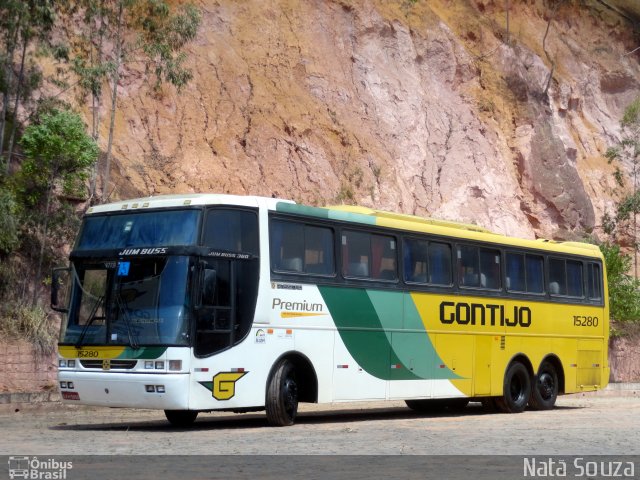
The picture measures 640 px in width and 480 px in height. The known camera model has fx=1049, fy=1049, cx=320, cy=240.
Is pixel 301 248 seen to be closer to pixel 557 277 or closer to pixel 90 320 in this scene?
pixel 90 320

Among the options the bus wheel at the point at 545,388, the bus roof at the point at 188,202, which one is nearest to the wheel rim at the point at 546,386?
the bus wheel at the point at 545,388

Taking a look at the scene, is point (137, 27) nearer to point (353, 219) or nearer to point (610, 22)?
point (353, 219)

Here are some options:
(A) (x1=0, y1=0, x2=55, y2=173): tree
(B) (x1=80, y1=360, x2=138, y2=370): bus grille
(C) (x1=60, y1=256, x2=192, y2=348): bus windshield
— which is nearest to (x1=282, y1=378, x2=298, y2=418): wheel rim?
(C) (x1=60, y1=256, x2=192, y2=348): bus windshield

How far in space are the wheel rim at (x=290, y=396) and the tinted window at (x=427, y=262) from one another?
3.42 meters

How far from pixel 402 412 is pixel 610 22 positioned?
3670cm

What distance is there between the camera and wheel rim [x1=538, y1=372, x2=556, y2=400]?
21.9 m

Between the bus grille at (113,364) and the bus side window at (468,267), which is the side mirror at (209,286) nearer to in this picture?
the bus grille at (113,364)

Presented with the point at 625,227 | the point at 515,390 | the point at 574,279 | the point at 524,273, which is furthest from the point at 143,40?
the point at 625,227

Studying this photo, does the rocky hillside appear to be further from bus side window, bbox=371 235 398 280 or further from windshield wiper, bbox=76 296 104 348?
windshield wiper, bbox=76 296 104 348

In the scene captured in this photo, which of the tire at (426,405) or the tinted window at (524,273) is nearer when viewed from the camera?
the tinted window at (524,273)

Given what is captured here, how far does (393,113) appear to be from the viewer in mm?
40469

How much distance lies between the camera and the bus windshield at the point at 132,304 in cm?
1464

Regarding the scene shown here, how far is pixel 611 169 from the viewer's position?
156 ft

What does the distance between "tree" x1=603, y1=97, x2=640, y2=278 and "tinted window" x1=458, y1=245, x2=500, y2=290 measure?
24259mm
